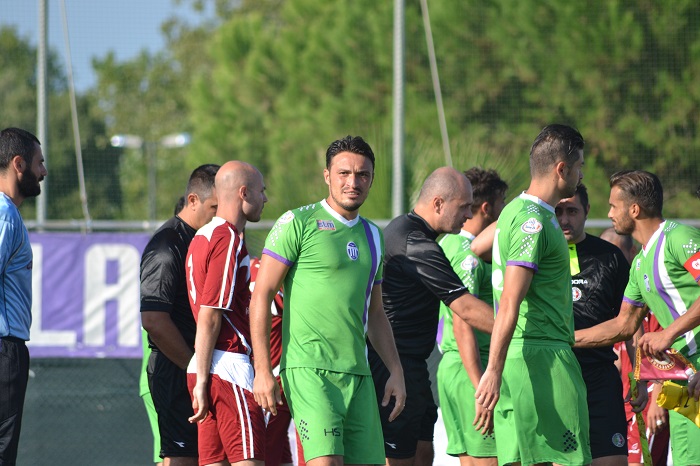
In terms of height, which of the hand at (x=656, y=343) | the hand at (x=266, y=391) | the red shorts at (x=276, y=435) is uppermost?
the hand at (x=656, y=343)

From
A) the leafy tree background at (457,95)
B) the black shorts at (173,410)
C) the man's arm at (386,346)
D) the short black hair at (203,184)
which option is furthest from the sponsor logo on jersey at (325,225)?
the leafy tree background at (457,95)

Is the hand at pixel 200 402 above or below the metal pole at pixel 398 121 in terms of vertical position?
below

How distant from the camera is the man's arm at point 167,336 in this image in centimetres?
624

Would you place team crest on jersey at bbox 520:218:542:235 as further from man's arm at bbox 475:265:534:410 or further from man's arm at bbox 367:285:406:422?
man's arm at bbox 367:285:406:422

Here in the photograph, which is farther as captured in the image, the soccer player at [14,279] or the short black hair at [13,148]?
the short black hair at [13,148]

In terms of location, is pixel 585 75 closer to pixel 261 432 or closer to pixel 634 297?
pixel 634 297

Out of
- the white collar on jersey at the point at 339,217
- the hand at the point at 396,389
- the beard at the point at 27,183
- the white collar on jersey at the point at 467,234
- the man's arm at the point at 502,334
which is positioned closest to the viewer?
the man's arm at the point at 502,334

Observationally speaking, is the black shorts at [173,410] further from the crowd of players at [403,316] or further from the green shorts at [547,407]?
the green shorts at [547,407]

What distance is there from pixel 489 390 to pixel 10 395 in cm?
267

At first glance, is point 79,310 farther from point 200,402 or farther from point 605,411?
point 605,411

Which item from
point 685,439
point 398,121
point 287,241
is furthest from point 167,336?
point 398,121

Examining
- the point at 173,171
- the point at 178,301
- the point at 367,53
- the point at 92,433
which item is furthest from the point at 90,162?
the point at 173,171

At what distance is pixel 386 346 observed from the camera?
19.0 ft

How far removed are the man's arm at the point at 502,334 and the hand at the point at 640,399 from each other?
5.48 feet
